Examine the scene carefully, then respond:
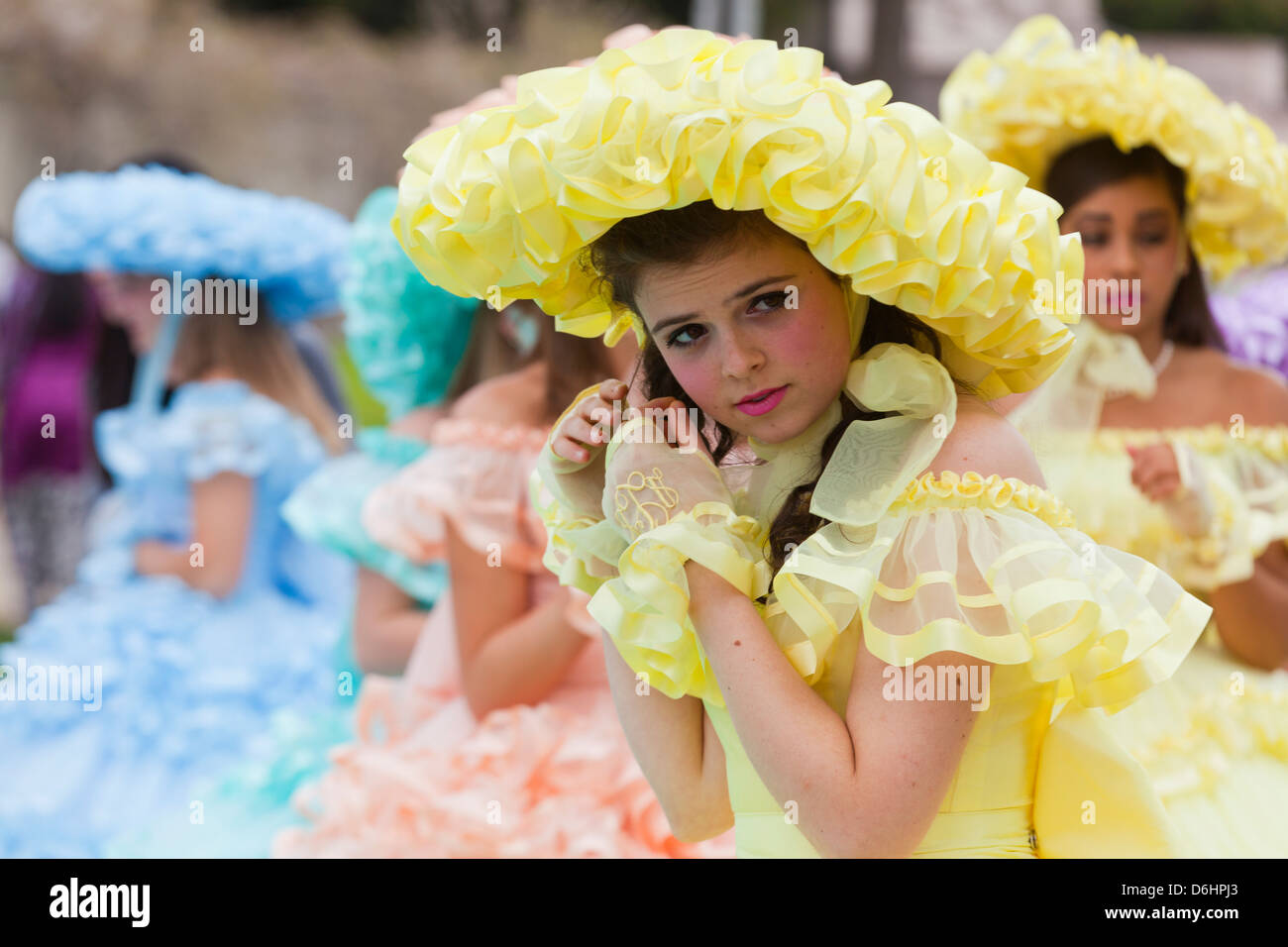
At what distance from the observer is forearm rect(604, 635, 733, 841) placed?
1684 mm

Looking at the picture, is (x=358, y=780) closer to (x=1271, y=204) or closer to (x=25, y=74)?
(x=1271, y=204)

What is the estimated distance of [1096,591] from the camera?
55.9 inches

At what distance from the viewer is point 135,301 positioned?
4258 mm

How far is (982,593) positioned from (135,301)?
3.52m

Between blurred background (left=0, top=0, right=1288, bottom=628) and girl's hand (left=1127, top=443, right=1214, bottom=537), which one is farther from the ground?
blurred background (left=0, top=0, right=1288, bottom=628)

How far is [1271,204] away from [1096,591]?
208 centimetres

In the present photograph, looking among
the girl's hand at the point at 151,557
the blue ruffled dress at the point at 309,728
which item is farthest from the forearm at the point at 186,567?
the blue ruffled dress at the point at 309,728

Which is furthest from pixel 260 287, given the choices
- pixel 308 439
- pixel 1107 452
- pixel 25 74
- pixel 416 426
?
pixel 25 74

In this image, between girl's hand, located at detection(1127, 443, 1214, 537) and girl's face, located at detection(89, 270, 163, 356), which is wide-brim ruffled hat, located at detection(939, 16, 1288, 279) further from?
girl's face, located at detection(89, 270, 163, 356)

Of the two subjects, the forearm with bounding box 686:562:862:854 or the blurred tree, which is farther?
the blurred tree

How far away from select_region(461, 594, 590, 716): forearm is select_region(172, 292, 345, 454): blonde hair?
5.81ft
